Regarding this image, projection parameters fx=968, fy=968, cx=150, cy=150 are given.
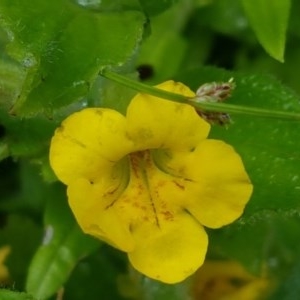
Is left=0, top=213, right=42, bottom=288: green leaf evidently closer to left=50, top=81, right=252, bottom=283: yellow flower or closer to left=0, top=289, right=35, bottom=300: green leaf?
left=50, top=81, right=252, bottom=283: yellow flower

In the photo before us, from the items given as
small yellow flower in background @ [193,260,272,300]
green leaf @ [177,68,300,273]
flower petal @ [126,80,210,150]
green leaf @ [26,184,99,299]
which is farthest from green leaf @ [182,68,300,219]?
small yellow flower in background @ [193,260,272,300]

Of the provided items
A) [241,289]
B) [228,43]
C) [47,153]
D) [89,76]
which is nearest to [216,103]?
[89,76]

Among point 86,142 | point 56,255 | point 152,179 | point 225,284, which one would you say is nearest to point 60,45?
point 86,142

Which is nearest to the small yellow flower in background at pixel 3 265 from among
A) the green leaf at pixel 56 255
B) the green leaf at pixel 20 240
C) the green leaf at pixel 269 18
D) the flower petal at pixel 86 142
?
the green leaf at pixel 20 240

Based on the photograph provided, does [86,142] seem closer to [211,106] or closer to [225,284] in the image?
[211,106]

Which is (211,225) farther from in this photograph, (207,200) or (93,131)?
(93,131)

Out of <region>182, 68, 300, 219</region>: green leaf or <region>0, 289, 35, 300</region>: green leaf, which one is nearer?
<region>0, 289, 35, 300</region>: green leaf
